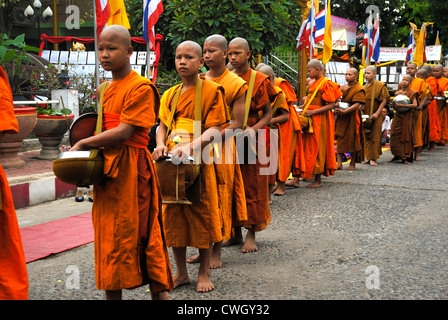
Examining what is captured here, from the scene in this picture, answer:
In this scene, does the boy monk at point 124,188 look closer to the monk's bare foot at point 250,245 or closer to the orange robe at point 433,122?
the monk's bare foot at point 250,245

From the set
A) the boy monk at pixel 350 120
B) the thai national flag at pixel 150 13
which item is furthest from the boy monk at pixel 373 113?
A: the thai national flag at pixel 150 13

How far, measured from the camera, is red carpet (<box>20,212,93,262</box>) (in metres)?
4.86

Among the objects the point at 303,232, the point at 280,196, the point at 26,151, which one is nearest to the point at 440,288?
the point at 303,232

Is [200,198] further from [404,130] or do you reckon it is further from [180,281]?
[404,130]

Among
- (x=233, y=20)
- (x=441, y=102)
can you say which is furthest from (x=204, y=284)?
(x=441, y=102)

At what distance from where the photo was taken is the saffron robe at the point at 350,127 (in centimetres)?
991

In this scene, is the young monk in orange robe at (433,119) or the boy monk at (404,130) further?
the young monk in orange robe at (433,119)

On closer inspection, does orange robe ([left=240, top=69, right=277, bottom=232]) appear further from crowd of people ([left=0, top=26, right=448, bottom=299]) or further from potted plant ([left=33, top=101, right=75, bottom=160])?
potted plant ([left=33, top=101, right=75, bottom=160])

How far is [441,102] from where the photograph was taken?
46.5ft

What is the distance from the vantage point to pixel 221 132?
4.02 meters

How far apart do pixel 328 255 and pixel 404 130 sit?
7034 millimetres

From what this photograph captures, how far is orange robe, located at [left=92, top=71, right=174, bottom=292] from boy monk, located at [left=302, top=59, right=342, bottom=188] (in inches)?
208

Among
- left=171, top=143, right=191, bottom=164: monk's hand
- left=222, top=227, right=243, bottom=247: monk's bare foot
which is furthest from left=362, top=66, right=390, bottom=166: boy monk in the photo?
left=171, top=143, right=191, bottom=164: monk's hand

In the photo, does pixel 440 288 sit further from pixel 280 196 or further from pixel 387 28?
pixel 387 28
